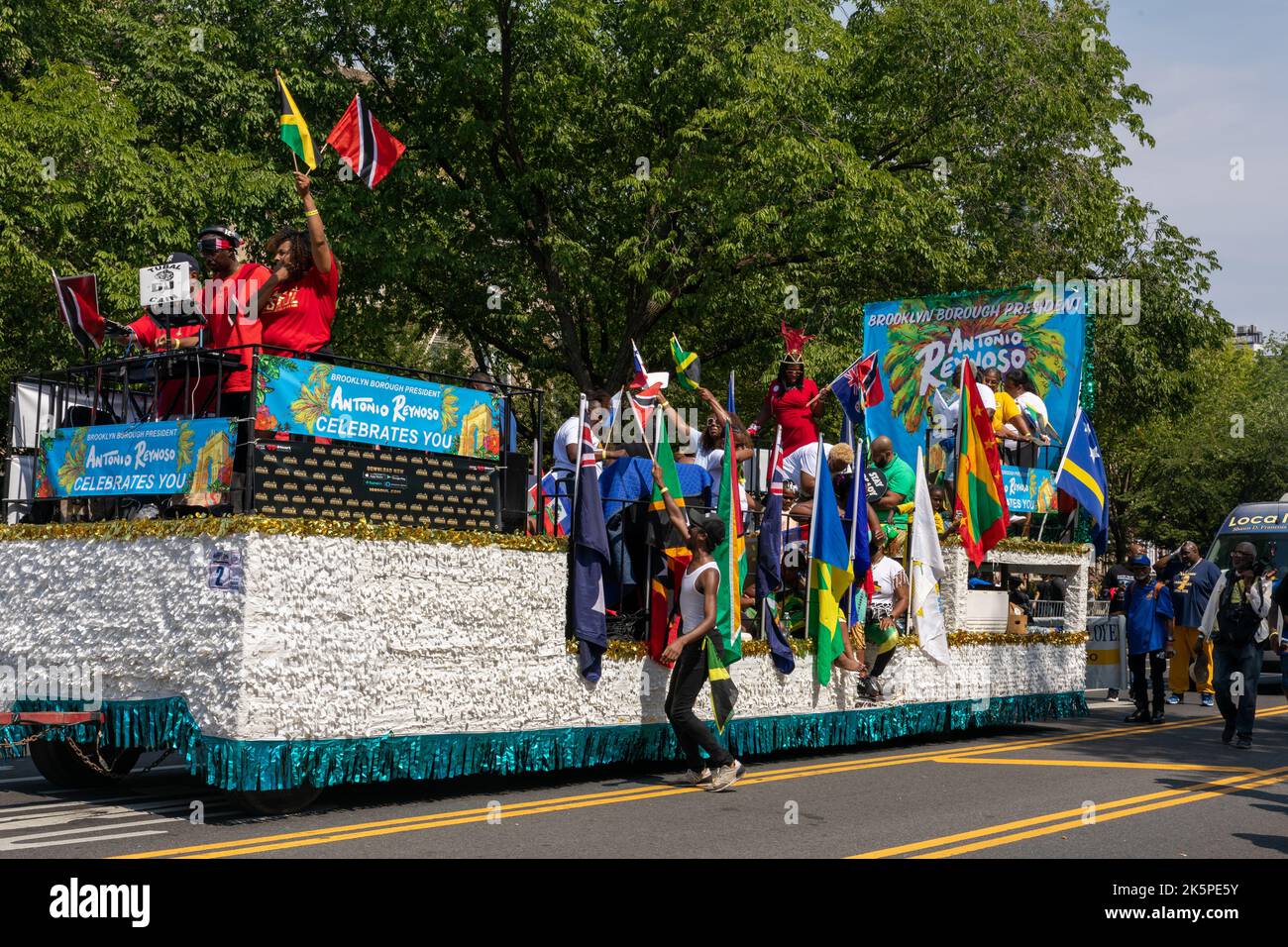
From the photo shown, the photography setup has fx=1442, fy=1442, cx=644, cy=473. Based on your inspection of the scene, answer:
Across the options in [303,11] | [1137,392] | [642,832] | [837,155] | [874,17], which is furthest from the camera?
[1137,392]

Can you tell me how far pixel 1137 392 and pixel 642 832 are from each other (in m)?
21.3

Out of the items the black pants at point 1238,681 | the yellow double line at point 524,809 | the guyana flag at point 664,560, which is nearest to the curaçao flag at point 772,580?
the yellow double line at point 524,809

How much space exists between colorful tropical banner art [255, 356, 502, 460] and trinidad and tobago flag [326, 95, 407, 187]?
1683mm

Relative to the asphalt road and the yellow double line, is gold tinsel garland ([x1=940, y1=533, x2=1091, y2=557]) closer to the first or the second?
the yellow double line

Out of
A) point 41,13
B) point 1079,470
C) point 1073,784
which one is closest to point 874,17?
point 1079,470

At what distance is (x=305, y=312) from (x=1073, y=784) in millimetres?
6623

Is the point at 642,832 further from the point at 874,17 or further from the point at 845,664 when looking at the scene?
the point at 874,17

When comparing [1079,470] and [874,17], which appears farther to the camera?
[874,17]

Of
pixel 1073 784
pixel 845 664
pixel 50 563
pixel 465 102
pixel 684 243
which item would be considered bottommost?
pixel 1073 784

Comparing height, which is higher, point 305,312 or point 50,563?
point 305,312

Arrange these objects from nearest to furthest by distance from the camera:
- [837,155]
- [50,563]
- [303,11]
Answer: [50,563], [837,155], [303,11]

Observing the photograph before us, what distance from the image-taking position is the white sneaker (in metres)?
10.2

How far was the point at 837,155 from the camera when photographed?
21844 millimetres

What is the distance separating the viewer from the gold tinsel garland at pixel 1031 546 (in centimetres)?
1427
